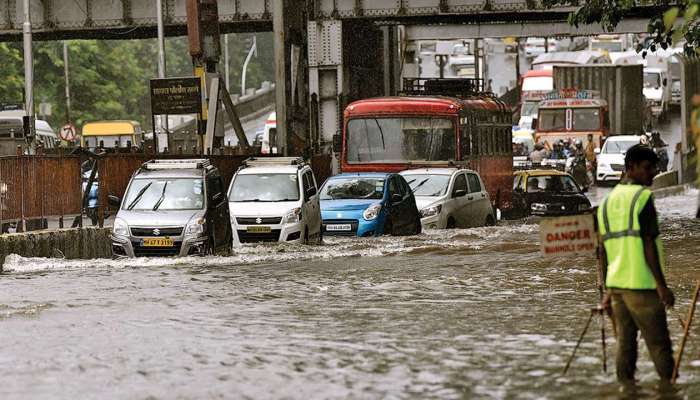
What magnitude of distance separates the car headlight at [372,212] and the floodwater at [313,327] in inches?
78.2

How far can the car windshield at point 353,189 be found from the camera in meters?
27.7

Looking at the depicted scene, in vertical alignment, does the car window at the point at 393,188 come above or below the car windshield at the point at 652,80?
below

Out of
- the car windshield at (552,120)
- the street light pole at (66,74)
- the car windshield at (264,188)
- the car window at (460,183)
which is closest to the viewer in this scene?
the car windshield at (264,188)

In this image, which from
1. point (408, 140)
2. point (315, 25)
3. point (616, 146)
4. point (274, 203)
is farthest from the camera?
point (616, 146)

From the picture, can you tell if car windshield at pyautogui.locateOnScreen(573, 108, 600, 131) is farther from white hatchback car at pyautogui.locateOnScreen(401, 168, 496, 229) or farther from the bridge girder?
white hatchback car at pyautogui.locateOnScreen(401, 168, 496, 229)

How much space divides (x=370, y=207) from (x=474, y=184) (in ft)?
15.2

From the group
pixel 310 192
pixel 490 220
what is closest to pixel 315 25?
pixel 490 220

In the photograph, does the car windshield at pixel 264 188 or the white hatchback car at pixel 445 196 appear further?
the white hatchback car at pixel 445 196

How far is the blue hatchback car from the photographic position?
2723 cm

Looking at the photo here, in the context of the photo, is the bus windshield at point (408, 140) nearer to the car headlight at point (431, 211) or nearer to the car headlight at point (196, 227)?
the car headlight at point (431, 211)

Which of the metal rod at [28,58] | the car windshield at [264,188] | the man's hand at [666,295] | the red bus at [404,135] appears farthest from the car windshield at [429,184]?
the man's hand at [666,295]

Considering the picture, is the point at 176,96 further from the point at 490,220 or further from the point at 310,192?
the point at 310,192

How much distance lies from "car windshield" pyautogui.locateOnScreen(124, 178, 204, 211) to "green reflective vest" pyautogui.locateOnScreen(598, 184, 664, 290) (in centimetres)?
1436

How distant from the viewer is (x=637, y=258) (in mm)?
10172
